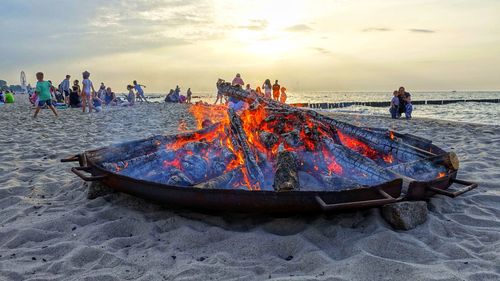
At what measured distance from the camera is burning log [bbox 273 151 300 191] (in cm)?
405

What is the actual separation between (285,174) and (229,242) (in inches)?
40.7

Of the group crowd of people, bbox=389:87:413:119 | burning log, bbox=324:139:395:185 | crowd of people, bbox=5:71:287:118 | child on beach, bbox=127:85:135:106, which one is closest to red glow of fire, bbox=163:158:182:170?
burning log, bbox=324:139:395:185

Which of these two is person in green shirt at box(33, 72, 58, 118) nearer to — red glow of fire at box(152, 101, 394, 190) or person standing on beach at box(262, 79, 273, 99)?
red glow of fire at box(152, 101, 394, 190)

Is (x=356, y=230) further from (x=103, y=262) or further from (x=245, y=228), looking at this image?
(x=103, y=262)

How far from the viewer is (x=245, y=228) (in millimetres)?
4047

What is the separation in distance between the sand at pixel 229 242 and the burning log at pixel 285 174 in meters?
0.39

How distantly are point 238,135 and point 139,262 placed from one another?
253 centimetres

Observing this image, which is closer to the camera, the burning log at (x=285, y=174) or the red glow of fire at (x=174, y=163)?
the burning log at (x=285, y=174)

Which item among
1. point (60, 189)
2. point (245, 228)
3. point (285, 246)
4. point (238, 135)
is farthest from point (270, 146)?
point (60, 189)

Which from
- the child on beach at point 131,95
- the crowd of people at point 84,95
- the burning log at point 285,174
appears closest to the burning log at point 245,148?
the burning log at point 285,174

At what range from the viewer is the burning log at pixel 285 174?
4.05 metres

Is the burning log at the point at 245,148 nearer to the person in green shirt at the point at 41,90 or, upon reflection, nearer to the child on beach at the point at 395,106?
the person in green shirt at the point at 41,90

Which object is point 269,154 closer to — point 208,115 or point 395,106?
point 208,115

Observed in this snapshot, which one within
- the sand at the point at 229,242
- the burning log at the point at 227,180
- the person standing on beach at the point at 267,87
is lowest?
the sand at the point at 229,242
